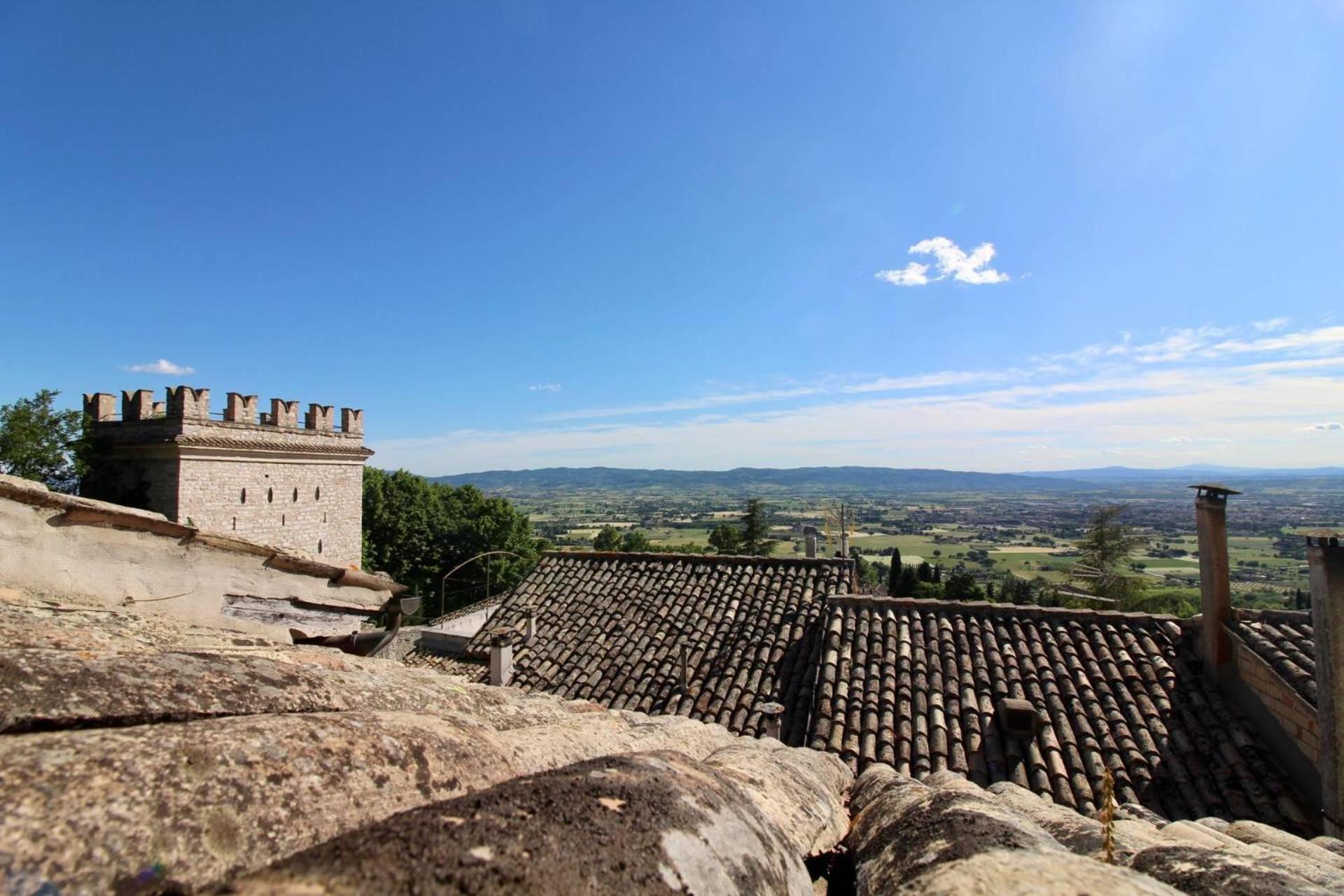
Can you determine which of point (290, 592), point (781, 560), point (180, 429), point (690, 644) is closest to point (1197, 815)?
point (690, 644)

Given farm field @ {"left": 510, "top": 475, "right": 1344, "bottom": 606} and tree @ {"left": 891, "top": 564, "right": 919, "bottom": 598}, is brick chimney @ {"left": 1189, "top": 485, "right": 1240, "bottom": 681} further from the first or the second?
tree @ {"left": 891, "top": 564, "right": 919, "bottom": 598}

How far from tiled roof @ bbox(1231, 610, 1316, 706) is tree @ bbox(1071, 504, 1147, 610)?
30712 millimetres

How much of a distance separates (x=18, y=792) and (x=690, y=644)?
9.79m

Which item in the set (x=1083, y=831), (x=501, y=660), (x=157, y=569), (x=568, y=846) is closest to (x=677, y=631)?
(x=501, y=660)

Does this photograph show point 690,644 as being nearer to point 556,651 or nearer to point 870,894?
point 556,651

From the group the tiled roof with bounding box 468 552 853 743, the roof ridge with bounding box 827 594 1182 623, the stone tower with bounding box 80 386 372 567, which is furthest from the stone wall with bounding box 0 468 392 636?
the stone tower with bounding box 80 386 372 567

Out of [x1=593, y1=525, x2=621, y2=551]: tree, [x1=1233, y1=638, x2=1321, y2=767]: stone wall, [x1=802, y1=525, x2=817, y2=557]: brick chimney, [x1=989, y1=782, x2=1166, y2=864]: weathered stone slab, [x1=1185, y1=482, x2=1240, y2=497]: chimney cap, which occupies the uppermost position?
[x1=1185, y1=482, x2=1240, y2=497]: chimney cap

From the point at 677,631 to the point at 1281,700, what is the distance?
7673 mm

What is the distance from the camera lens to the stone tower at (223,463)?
19.0m

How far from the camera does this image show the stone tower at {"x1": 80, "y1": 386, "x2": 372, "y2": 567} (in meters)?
19.0

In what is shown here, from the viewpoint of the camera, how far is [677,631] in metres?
10.8

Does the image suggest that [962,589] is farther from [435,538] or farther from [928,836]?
[928,836]

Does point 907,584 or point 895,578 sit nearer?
point 907,584

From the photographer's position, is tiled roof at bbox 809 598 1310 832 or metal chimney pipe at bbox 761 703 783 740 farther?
metal chimney pipe at bbox 761 703 783 740
